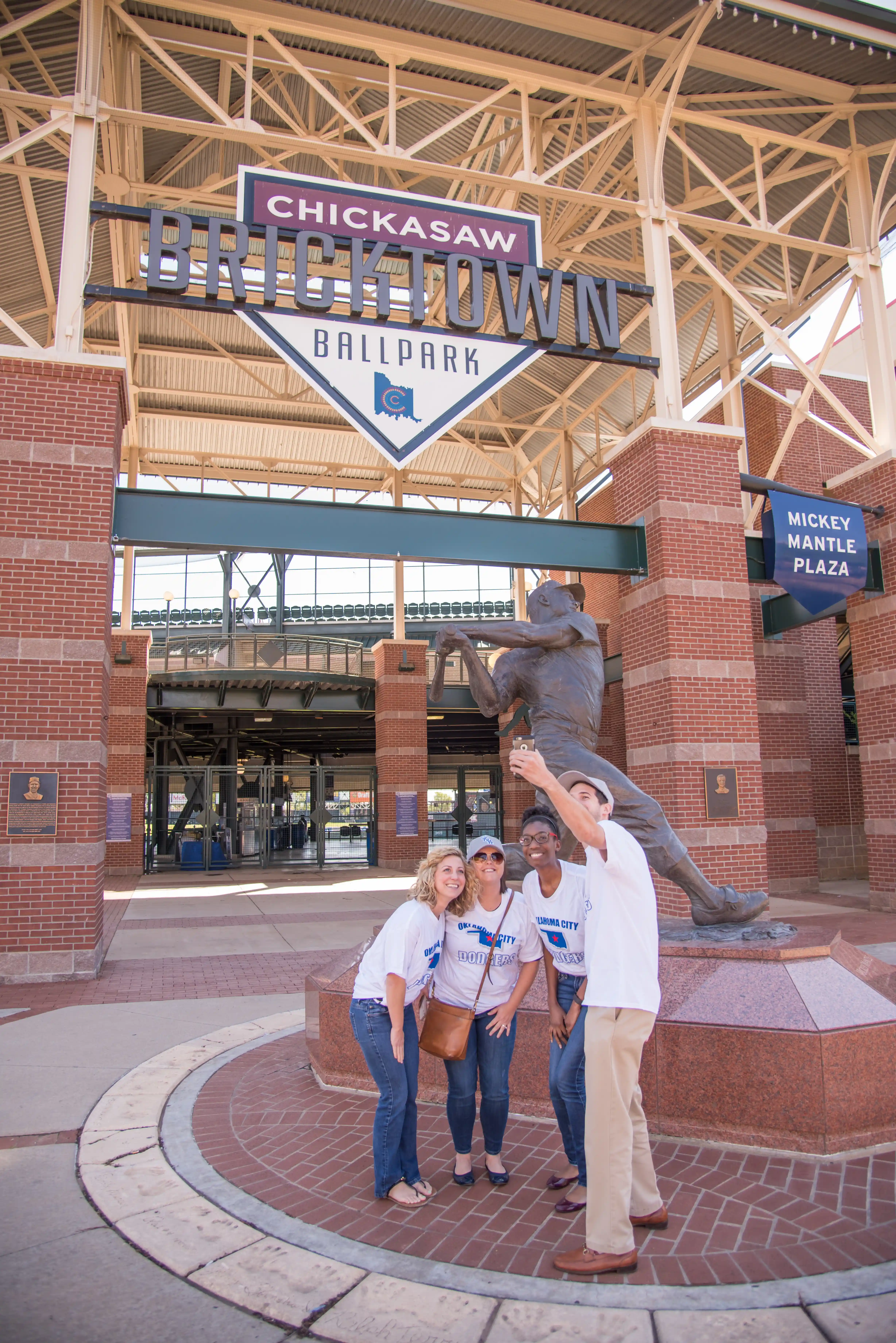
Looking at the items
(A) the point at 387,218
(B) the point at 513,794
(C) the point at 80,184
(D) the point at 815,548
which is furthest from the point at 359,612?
(C) the point at 80,184

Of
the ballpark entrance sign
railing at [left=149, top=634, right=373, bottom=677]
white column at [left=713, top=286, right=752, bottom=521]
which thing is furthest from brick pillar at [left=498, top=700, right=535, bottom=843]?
the ballpark entrance sign

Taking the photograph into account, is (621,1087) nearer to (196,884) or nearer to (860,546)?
(860,546)

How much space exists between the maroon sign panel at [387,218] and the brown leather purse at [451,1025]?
963 cm

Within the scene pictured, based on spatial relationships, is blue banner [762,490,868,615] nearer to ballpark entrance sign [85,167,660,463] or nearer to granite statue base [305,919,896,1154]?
ballpark entrance sign [85,167,660,463]

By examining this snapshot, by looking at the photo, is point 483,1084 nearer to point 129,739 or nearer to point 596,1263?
point 596,1263

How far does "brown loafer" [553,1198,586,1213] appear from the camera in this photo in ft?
11.7

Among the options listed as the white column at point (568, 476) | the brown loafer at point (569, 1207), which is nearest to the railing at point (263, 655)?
the white column at point (568, 476)

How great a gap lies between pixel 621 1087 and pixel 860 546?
1093 centimetres

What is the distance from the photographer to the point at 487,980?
3713 millimetres

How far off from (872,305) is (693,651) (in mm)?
6667

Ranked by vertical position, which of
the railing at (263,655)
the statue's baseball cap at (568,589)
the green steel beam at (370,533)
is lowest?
the statue's baseball cap at (568,589)

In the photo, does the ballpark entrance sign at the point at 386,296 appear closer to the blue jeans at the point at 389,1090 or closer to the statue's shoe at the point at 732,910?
the statue's shoe at the point at 732,910

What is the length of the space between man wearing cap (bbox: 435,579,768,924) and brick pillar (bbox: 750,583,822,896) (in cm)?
1074

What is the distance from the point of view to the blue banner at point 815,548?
11570 mm
